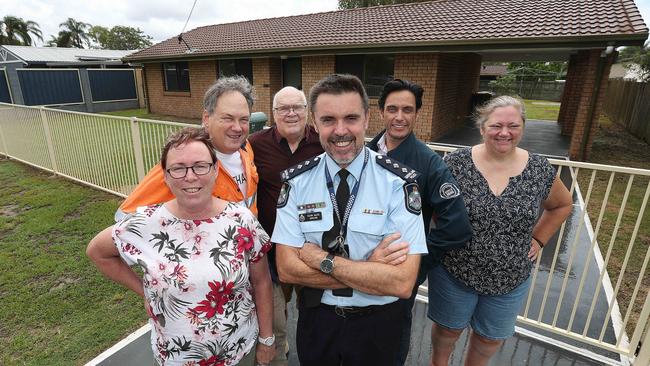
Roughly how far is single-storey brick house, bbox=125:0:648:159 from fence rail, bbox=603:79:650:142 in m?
2.19

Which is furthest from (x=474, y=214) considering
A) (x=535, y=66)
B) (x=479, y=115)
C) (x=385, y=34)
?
(x=535, y=66)

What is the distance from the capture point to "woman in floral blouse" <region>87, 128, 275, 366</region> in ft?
4.50

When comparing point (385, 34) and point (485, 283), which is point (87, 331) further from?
point (385, 34)

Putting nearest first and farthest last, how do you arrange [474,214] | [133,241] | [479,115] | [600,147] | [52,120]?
[133,241], [474,214], [479,115], [52,120], [600,147]

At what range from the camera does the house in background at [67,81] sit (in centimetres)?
1639

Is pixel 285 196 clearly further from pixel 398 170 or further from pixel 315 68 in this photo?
pixel 315 68

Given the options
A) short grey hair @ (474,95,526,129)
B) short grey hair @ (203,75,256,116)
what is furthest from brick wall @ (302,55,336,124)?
short grey hair @ (474,95,526,129)

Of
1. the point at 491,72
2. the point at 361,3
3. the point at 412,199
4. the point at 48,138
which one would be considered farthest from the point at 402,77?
the point at 491,72

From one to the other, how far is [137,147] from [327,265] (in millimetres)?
4550

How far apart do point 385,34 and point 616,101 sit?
42.1 ft

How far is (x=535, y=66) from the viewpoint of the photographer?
3678 centimetres

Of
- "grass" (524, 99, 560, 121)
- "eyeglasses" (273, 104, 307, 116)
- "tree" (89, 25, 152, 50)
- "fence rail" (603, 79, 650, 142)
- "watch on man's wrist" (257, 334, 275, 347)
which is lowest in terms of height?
"grass" (524, 99, 560, 121)

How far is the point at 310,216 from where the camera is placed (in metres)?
1.48

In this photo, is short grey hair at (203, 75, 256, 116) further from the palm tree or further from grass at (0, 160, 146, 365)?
the palm tree
